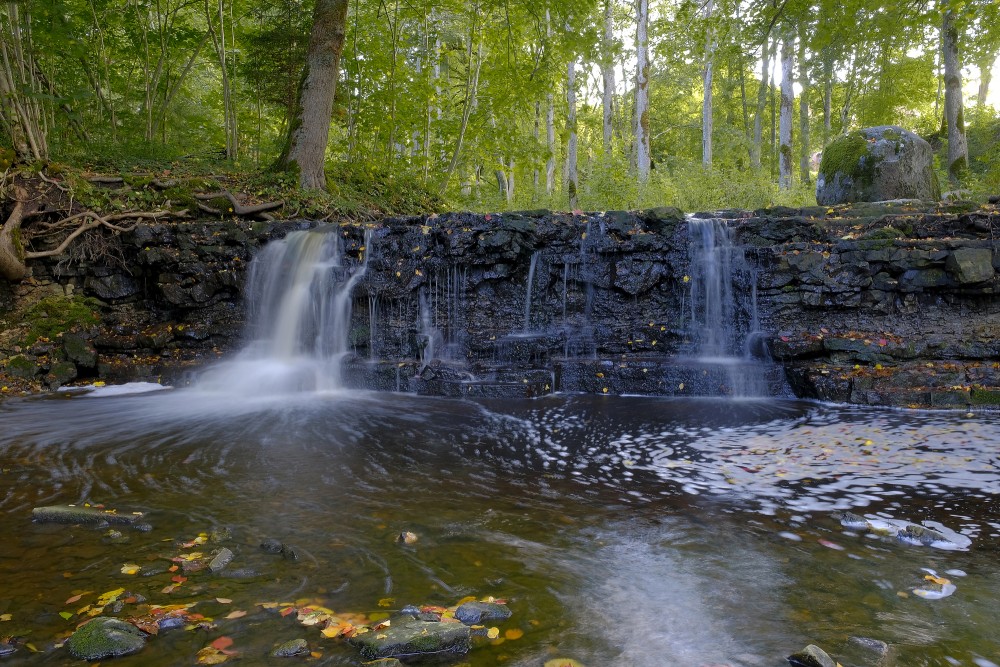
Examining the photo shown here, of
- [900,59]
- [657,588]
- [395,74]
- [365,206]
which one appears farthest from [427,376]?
[900,59]

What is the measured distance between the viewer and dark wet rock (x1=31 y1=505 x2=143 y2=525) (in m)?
3.67

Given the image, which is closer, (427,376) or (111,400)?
(111,400)

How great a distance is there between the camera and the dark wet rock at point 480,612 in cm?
264

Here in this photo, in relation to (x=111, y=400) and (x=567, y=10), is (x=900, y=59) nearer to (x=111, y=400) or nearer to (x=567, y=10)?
(x=567, y=10)

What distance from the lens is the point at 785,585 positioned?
308 cm

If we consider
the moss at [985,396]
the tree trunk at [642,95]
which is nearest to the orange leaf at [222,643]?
the moss at [985,396]

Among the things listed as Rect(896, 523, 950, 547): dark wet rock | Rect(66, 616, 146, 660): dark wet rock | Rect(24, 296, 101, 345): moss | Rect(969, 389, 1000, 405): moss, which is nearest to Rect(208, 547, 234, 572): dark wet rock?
Rect(66, 616, 146, 660): dark wet rock

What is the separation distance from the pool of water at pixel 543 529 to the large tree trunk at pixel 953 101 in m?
10.4

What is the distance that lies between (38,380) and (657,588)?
32.4 ft

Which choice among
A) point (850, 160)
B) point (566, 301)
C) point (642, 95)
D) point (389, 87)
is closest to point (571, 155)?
point (642, 95)

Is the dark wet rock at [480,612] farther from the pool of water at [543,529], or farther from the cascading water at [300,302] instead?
the cascading water at [300,302]

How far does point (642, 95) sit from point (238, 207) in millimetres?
12275

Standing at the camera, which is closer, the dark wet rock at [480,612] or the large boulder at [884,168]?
the dark wet rock at [480,612]

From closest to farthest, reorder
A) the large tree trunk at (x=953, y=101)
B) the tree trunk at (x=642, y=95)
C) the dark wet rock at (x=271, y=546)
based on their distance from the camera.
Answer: the dark wet rock at (x=271, y=546) < the large tree trunk at (x=953, y=101) < the tree trunk at (x=642, y=95)
